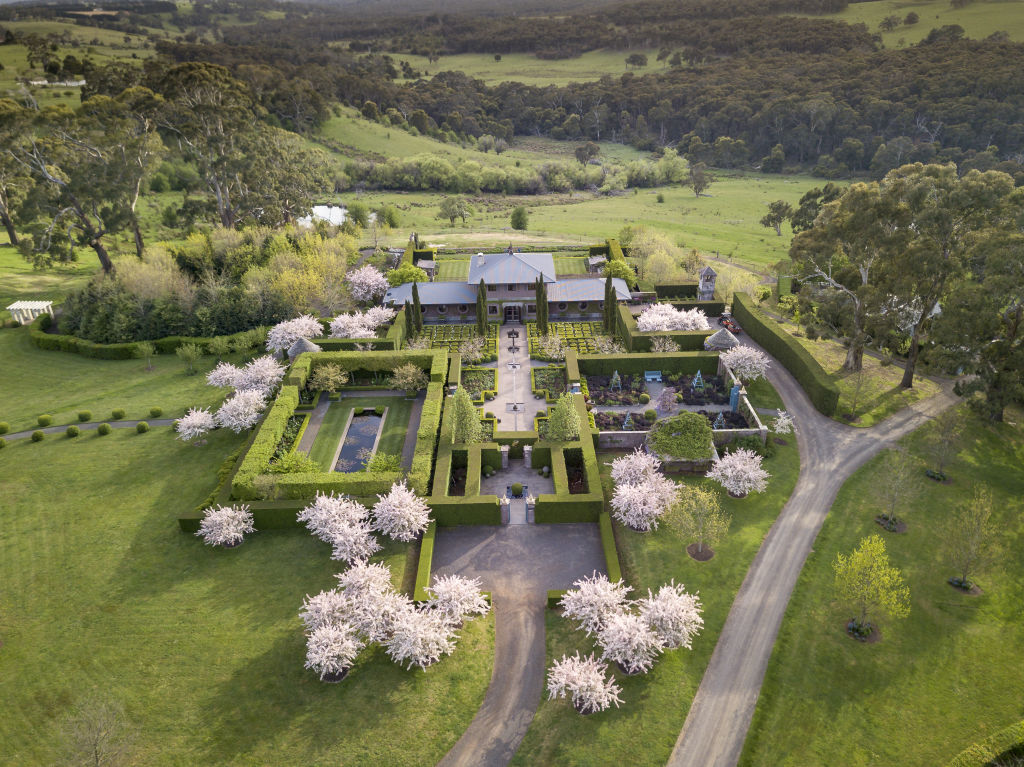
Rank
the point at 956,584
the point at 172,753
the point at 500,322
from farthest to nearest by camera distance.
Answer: the point at 500,322, the point at 956,584, the point at 172,753

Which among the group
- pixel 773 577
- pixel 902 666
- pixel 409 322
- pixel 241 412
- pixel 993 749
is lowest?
pixel 902 666

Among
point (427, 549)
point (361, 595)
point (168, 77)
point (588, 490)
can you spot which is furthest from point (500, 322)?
point (168, 77)

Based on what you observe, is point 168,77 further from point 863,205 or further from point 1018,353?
point 1018,353

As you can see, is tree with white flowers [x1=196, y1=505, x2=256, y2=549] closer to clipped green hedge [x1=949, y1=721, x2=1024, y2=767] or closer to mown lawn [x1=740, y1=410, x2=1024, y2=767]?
mown lawn [x1=740, y1=410, x2=1024, y2=767]

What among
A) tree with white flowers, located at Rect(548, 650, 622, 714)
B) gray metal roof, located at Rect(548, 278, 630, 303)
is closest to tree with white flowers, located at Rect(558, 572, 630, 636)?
tree with white flowers, located at Rect(548, 650, 622, 714)

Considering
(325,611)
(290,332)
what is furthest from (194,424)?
(325,611)

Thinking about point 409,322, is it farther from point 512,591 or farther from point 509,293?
point 512,591

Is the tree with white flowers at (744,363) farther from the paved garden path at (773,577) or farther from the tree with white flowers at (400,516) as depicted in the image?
the tree with white flowers at (400,516)
